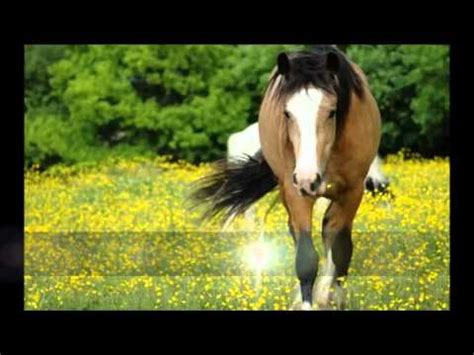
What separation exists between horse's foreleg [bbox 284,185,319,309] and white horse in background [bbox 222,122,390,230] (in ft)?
1.23

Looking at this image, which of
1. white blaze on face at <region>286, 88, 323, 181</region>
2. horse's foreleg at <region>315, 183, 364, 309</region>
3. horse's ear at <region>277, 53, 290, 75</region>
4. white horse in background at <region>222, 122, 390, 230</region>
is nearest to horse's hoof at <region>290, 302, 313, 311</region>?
horse's foreleg at <region>315, 183, 364, 309</region>

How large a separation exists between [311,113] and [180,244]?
4.19ft

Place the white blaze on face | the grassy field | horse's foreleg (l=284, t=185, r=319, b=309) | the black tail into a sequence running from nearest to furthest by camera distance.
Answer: the white blaze on face
horse's foreleg (l=284, t=185, r=319, b=309)
the grassy field
the black tail

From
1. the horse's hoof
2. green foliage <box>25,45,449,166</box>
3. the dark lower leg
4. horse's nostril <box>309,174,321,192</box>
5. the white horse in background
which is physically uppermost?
green foliage <box>25,45,449,166</box>

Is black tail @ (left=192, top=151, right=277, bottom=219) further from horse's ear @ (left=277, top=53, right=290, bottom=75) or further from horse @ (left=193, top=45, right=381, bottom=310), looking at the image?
horse's ear @ (left=277, top=53, right=290, bottom=75)

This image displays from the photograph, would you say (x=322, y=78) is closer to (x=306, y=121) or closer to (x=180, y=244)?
(x=306, y=121)

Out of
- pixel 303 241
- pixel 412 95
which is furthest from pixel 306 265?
pixel 412 95

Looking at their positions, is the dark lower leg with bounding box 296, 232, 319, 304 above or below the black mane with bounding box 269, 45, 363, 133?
below

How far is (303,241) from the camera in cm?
665

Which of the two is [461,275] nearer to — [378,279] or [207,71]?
[378,279]

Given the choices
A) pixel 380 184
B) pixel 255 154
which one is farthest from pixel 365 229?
pixel 255 154

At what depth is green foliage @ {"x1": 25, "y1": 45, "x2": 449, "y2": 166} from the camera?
7.05 metres

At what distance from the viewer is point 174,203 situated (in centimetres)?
712

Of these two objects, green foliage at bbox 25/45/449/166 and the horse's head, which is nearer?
the horse's head
